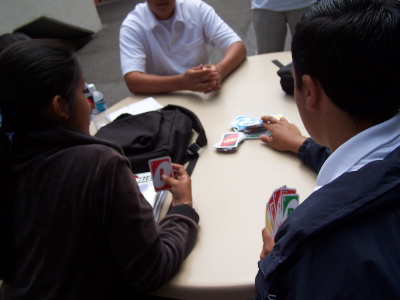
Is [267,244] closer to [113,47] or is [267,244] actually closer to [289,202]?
[289,202]

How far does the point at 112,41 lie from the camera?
640cm

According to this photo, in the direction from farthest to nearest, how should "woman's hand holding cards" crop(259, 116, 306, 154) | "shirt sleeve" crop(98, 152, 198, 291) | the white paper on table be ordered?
1. the white paper on table
2. "woman's hand holding cards" crop(259, 116, 306, 154)
3. "shirt sleeve" crop(98, 152, 198, 291)

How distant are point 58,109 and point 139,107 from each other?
967 mm

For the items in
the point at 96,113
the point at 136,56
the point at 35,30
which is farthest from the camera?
the point at 35,30

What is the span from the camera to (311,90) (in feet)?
2.41

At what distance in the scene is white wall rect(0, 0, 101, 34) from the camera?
4.76 meters

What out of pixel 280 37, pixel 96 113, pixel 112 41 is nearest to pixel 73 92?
pixel 96 113

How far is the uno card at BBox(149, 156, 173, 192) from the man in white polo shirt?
0.80 metres

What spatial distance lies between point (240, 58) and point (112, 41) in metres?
4.95

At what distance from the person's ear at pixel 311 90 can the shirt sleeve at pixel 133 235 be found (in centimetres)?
47

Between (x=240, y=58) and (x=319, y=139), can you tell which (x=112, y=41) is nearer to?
(x=240, y=58)

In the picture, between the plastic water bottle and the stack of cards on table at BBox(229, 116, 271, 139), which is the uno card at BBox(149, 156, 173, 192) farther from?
the plastic water bottle

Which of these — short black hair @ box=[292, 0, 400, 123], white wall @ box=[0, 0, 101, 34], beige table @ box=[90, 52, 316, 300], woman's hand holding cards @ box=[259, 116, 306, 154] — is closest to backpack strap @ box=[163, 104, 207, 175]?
beige table @ box=[90, 52, 316, 300]

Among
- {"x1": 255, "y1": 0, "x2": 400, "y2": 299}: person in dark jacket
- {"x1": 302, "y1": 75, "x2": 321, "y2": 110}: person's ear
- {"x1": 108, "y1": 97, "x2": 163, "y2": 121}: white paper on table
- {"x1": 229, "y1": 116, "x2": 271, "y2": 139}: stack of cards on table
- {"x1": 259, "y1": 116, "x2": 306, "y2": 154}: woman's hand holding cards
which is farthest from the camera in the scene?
{"x1": 108, "y1": 97, "x2": 163, "y2": 121}: white paper on table
